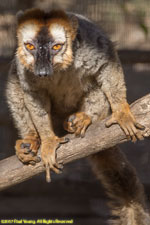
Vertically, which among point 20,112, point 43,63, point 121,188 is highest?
point 20,112

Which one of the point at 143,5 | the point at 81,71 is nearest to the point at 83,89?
the point at 81,71

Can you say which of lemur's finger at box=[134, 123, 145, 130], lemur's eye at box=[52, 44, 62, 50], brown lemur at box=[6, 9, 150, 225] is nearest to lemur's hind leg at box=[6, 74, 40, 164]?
brown lemur at box=[6, 9, 150, 225]

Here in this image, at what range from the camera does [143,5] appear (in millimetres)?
6477

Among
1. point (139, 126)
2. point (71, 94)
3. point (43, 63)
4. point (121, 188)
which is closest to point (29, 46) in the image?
point (43, 63)

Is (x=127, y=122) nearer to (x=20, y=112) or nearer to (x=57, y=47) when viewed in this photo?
(x=57, y=47)

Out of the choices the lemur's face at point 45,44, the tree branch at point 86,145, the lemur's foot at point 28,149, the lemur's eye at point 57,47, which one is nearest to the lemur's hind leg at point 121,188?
the tree branch at point 86,145

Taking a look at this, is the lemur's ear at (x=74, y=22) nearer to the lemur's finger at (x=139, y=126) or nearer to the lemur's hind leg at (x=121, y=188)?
the lemur's finger at (x=139, y=126)

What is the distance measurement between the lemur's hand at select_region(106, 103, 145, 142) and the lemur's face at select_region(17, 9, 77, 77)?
721mm

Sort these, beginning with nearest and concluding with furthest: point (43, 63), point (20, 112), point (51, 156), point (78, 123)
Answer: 1. point (43, 63)
2. point (51, 156)
3. point (78, 123)
4. point (20, 112)

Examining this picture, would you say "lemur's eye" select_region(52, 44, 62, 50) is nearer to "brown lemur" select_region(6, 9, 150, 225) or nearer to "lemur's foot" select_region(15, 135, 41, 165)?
"brown lemur" select_region(6, 9, 150, 225)

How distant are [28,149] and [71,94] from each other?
2.61 feet

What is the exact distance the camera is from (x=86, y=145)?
3.94 m

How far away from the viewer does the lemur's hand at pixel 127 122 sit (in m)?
3.82

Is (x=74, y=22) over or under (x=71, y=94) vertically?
over
